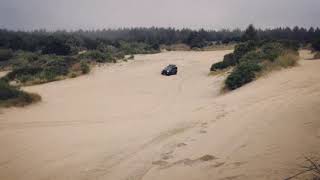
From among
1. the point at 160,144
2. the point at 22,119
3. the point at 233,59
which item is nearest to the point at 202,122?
the point at 160,144

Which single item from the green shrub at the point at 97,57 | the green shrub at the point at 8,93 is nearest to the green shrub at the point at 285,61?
the green shrub at the point at 8,93

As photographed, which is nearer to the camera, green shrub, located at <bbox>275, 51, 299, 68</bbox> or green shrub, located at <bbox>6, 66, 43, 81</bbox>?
green shrub, located at <bbox>275, 51, 299, 68</bbox>

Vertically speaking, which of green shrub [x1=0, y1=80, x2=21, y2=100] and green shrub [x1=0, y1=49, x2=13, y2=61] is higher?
green shrub [x1=0, y1=49, x2=13, y2=61]

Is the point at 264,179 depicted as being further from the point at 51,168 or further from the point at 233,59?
the point at 233,59

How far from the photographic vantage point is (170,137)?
36.7 ft

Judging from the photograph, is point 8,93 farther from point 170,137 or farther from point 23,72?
point 23,72

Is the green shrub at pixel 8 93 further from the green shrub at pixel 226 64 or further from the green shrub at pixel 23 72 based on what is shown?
the green shrub at pixel 226 64

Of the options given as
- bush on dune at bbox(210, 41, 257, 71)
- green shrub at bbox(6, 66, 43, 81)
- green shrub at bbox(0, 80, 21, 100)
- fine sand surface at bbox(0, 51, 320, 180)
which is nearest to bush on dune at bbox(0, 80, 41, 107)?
green shrub at bbox(0, 80, 21, 100)

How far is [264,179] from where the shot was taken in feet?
21.6

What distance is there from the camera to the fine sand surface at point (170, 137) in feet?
26.0

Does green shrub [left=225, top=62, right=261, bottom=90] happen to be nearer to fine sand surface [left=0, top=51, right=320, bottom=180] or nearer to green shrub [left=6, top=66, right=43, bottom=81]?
fine sand surface [left=0, top=51, right=320, bottom=180]

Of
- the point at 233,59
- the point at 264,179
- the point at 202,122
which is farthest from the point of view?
the point at 233,59

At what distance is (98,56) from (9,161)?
38.4 metres

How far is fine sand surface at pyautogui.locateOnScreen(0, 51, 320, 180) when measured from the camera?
7.92 m
